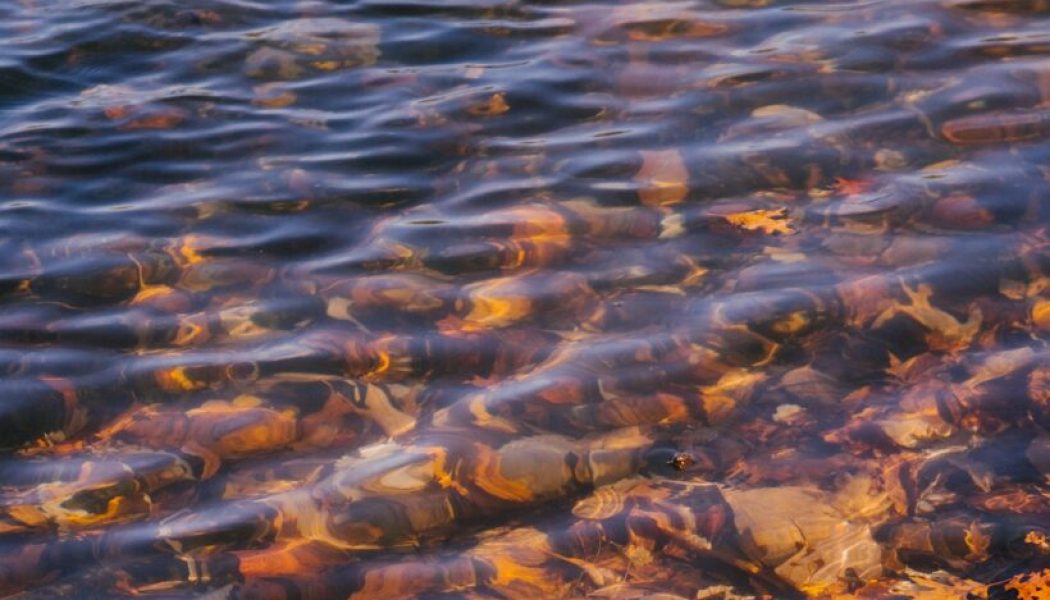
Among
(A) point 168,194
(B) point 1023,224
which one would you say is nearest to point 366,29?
(A) point 168,194

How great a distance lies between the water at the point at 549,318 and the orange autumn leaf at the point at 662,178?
0.05 feet

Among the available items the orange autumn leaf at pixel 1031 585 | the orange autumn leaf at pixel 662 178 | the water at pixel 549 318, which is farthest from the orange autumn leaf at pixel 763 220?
the orange autumn leaf at pixel 1031 585

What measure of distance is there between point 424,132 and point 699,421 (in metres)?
2.35

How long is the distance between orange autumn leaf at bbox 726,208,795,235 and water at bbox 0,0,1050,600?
0.02 meters

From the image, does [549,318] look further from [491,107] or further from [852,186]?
[491,107]

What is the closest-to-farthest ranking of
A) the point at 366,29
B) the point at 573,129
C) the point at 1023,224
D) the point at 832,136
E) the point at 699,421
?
the point at 699,421 < the point at 1023,224 < the point at 832,136 < the point at 573,129 < the point at 366,29

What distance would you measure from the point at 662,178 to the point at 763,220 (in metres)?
0.50

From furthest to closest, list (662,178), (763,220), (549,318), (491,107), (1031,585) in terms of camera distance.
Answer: (491,107), (662,178), (763,220), (549,318), (1031,585)

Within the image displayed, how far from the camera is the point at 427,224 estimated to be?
4.40m

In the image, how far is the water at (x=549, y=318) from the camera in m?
2.93

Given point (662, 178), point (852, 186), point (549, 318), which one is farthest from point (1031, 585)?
point (662, 178)

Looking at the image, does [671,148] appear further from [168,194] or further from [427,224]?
[168,194]

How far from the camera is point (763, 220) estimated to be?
424 cm

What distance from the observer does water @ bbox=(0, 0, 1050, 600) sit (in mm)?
2932
